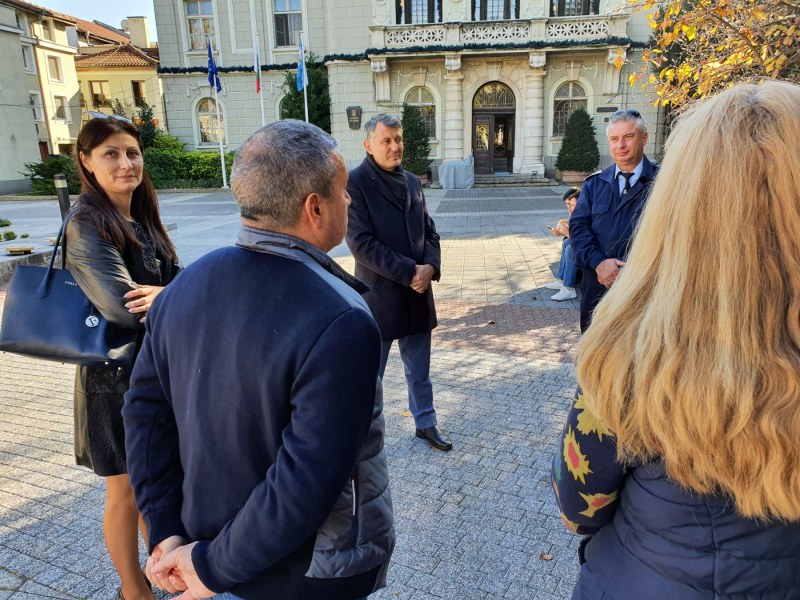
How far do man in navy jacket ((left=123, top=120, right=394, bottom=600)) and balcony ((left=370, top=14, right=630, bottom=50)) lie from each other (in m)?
24.6

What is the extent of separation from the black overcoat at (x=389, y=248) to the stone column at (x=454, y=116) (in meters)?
21.9

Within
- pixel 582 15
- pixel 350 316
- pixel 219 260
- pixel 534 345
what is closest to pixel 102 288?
pixel 219 260

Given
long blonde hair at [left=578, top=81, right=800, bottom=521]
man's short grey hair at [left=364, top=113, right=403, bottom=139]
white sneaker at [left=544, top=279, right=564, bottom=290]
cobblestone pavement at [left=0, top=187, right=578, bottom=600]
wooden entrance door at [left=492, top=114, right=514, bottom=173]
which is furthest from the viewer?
wooden entrance door at [left=492, top=114, right=514, bottom=173]

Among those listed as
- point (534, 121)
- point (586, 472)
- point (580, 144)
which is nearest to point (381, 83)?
point (534, 121)

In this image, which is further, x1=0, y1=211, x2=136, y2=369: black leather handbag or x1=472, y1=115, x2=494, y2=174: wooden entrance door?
x1=472, y1=115, x2=494, y2=174: wooden entrance door

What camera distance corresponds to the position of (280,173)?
1.33 m

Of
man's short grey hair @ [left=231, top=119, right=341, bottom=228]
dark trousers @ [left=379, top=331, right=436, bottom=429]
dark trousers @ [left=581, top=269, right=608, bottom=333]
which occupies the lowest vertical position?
dark trousers @ [left=379, top=331, right=436, bottom=429]

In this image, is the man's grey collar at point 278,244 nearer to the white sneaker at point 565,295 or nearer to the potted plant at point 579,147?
the white sneaker at point 565,295

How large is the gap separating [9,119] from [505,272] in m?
32.3

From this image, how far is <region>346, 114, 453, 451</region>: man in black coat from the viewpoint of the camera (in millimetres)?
3459

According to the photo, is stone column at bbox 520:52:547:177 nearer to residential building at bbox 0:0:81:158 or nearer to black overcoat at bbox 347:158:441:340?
black overcoat at bbox 347:158:441:340

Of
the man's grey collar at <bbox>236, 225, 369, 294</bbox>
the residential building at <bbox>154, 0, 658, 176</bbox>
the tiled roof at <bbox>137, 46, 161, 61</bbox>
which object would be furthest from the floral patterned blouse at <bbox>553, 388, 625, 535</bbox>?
the tiled roof at <bbox>137, 46, 161, 61</bbox>

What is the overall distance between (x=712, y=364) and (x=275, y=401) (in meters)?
0.87

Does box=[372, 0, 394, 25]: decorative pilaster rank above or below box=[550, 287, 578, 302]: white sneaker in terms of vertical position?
above
